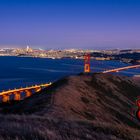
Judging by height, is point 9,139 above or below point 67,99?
above

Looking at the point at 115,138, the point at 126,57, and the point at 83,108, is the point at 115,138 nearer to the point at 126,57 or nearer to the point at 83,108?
the point at 83,108

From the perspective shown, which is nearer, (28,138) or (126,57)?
(28,138)

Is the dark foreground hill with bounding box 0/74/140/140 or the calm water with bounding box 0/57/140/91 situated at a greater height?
the dark foreground hill with bounding box 0/74/140/140

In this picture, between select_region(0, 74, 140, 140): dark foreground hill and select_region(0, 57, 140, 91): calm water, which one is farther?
select_region(0, 57, 140, 91): calm water

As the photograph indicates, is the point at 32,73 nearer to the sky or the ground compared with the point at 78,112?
nearer to the ground

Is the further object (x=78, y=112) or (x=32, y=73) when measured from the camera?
(x=32, y=73)

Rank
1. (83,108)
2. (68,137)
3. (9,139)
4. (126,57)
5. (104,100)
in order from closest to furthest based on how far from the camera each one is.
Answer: (9,139), (68,137), (83,108), (104,100), (126,57)

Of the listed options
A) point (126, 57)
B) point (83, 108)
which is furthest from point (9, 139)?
point (126, 57)

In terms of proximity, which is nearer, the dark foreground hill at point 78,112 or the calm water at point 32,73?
the dark foreground hill at point 78,112
